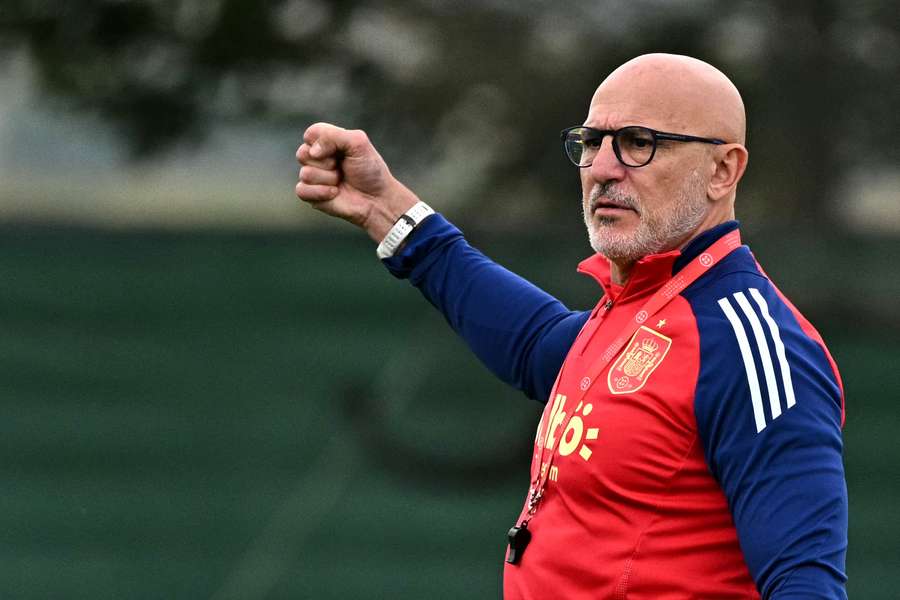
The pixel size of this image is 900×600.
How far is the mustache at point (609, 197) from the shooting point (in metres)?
2.74

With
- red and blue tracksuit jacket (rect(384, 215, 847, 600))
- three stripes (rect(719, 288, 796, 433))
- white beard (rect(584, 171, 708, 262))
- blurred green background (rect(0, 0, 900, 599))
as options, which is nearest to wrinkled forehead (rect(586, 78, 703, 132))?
white beard (rect(584, 171, 708, 262))

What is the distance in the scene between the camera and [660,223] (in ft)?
8.94

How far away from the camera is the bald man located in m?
2.41

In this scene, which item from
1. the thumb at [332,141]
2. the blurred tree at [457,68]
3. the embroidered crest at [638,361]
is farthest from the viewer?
the blurred tree at [457,68]

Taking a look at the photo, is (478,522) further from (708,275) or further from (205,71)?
(708,275)

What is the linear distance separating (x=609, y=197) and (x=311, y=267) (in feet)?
12.2

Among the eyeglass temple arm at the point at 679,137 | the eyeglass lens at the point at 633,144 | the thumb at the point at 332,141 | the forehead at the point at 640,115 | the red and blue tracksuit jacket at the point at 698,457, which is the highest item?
the forehead at the point at 640,115

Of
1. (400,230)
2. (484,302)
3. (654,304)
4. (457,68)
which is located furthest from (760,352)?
(457,68)

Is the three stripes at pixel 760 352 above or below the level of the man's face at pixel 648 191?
below

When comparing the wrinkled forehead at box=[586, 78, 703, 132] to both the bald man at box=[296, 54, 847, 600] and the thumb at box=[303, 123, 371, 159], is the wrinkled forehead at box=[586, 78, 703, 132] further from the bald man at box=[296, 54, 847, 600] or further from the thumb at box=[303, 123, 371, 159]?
Result: the thumb at box=[303, 123, 371, 159]

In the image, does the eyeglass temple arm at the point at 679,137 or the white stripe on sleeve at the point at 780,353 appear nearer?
the white stripe on sleeve at the point at 780,353

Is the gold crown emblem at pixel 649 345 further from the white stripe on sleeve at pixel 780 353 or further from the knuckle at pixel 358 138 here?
the knuckle at pixel 358 138

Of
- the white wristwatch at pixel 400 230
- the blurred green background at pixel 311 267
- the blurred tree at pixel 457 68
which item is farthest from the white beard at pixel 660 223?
the blurred tree at pixel 457 68

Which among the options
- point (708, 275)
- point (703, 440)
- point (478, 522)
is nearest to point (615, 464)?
point (703, 440)
